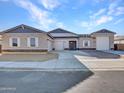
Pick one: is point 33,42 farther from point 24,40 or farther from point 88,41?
A: point 88,41

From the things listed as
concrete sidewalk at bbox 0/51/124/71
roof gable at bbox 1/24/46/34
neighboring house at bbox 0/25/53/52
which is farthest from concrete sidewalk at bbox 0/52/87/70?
roof gable at bbox 1/24/46/34

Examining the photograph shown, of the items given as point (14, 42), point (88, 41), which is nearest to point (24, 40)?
point (14, 42)

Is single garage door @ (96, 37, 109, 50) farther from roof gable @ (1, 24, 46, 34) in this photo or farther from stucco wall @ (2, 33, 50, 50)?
roof gable @ (1, 24, 46, 34)

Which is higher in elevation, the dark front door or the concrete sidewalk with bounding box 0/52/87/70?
the dark front door

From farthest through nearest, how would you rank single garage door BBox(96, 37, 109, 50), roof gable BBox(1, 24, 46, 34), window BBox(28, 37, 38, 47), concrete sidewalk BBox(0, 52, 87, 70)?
single garage door BBox(96, 37, 109, 50) → roof gable BBox(1, 24, 46, 34) → window BBox(28, 37, 38, 47) → concrete sidewalk BBox(0, 52, 87, 70)

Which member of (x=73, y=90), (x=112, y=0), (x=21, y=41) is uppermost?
(x=112, y=0)

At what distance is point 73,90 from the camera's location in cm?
607

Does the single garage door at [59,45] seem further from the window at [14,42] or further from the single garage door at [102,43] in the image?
the window at [14,42]

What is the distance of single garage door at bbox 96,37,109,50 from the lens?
35.8 metres

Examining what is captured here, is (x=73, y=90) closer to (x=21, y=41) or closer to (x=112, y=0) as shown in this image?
(x=112, y=0)

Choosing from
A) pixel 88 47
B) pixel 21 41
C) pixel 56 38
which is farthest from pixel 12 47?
pixel 88 47

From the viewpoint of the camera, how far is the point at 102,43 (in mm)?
36062

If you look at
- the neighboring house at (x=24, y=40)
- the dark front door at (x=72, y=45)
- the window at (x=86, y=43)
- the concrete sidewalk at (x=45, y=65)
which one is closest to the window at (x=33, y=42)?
the neighboring house at (x=24, y=40)

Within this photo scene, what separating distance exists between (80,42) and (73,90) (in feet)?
101
